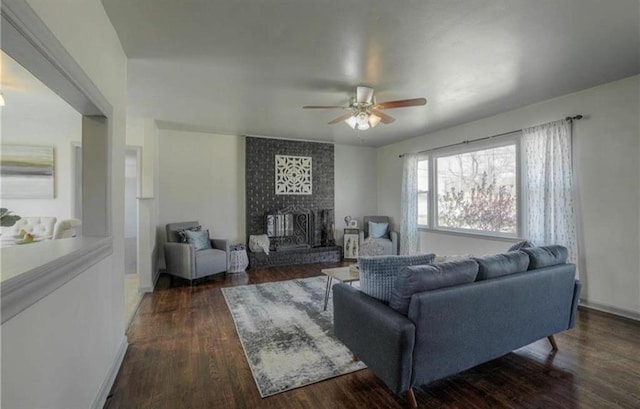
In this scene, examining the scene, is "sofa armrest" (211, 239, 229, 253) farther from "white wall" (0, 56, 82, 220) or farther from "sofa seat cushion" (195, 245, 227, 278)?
"white wall" (0, 56, 82, 220)

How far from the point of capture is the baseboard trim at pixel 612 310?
3.01 m

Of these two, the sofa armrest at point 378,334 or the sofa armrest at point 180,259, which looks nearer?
the sofa armrest at point 378,334

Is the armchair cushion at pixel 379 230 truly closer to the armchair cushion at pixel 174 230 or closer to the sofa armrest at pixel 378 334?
the armchair cushion at pixel 174 230

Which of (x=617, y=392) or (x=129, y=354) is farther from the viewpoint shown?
(x=129, y=354)

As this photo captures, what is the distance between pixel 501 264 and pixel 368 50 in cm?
203

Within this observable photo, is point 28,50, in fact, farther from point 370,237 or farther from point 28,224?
point 370,237

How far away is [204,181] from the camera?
212 inches

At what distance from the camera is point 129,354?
238cm

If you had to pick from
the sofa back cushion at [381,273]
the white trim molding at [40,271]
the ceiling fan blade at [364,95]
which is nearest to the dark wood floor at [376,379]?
the sofa back cushion at [381,273]

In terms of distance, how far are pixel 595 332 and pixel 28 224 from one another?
6879 mm

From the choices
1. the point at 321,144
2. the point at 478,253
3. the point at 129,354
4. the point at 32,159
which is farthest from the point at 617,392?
the point at 32,159

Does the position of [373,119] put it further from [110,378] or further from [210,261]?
[110,378]

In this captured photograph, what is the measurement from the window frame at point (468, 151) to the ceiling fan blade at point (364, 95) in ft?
7.76

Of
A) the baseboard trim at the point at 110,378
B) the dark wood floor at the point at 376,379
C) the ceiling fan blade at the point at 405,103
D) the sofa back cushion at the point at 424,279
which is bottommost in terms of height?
the dark wood floor at the point at 376,379
